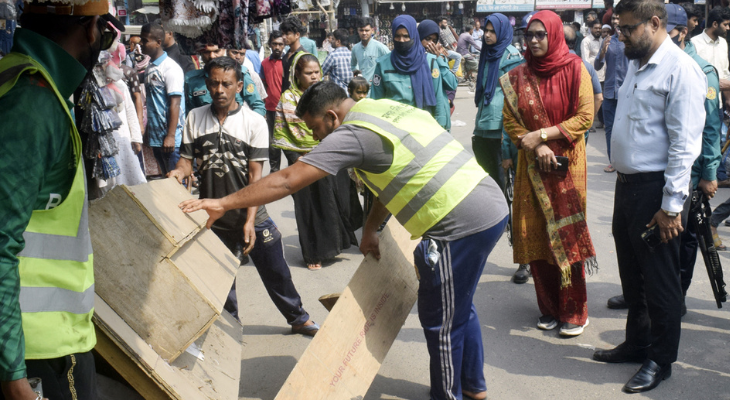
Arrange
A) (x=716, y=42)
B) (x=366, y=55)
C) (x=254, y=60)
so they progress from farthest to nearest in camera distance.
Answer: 1. (x=254, y=60)
2. (x=366, y=55)
3. (x=716, y=42)

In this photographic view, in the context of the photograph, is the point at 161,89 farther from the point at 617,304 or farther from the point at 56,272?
the point at 56,272

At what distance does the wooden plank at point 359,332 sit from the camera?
2666mm

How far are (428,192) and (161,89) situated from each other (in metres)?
4.58

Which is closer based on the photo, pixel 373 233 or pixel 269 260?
pixel 373 233

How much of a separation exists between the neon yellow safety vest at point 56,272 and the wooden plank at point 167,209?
27.6 inches

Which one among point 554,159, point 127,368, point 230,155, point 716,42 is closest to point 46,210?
point 127,368

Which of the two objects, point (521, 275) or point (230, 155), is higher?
point (230, 155)

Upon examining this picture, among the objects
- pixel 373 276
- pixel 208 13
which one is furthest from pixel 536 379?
pixel 208 13

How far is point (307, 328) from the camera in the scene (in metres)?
4.09

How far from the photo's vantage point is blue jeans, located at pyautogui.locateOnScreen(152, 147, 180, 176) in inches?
268

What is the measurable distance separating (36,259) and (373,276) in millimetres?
1645

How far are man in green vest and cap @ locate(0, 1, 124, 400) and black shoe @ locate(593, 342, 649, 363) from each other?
9.48ft

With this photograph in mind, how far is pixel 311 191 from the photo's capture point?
5.51 m

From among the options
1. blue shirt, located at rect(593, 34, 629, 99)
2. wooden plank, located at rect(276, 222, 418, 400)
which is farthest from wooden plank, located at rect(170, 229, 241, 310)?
blue shirt, located at rect(593, 34, 629, 99)
